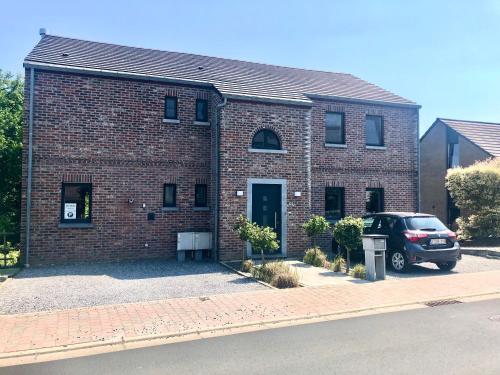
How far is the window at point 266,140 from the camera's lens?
13819mm

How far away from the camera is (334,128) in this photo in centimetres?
1653

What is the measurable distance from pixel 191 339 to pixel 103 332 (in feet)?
4.29

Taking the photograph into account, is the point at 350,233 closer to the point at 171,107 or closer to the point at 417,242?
the point at 417,242

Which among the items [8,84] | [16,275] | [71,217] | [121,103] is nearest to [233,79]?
[121,103]

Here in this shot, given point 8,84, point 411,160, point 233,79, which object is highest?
point 8,84

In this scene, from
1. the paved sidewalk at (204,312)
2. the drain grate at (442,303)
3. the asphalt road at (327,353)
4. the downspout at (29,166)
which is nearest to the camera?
the asphalt road at (327,353)

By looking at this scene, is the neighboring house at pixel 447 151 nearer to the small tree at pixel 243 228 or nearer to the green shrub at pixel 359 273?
the green shrub at pixel 359 273

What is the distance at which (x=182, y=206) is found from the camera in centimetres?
1399

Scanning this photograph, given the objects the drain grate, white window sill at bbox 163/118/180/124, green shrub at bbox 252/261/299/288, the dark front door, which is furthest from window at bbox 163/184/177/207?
the drain grate

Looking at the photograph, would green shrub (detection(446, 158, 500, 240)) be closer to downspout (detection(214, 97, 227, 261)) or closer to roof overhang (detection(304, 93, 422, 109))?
roof overhang (detection(304, 93, 422, 109))

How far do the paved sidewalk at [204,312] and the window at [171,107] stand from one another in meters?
7.38

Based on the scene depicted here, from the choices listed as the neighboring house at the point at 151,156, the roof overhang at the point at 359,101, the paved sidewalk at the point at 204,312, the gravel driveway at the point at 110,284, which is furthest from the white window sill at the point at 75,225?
the roof overhang at the point at 359,101

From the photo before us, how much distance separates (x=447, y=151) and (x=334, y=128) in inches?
453

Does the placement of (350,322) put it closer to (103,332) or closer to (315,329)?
(315,329)
